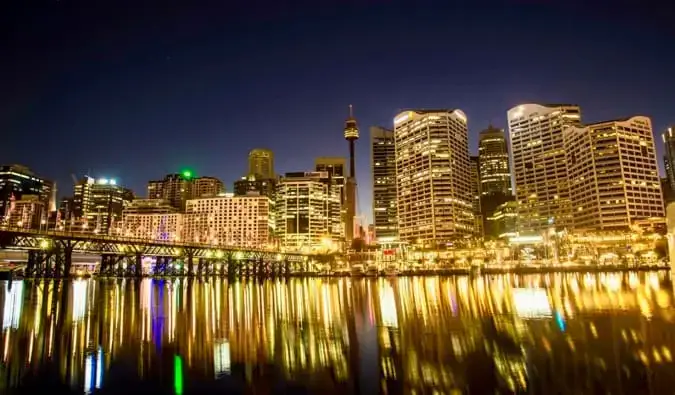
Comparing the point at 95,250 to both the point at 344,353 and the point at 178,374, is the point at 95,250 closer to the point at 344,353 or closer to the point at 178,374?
the point at 178,374

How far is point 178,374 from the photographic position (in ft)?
49.8

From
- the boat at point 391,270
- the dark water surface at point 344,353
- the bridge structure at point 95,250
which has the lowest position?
the boat at point 391,270

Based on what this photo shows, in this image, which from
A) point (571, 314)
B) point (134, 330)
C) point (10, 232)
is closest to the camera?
point (134, 330)

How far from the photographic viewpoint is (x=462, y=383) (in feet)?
44.1

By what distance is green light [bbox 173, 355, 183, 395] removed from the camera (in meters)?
13.5

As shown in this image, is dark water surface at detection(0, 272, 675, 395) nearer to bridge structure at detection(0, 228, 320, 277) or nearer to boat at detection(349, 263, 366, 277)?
bridge structure at detection(0, 228, 320, 277)

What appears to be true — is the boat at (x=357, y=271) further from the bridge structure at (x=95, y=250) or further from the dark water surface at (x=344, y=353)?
the dark water surface at (x=344, y=353)

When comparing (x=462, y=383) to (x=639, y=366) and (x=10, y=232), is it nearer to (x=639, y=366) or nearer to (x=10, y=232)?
(x=639, y=366)

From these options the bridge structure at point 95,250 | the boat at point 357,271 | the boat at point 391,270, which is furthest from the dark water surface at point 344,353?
the boat at point 391,270

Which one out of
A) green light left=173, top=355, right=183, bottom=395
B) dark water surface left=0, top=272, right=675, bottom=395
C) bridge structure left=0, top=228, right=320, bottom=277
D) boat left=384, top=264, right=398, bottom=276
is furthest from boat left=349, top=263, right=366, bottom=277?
green light left=173, top=355, right=183, bottom=395

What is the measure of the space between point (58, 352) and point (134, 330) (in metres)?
6.37

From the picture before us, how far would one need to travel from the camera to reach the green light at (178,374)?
13547 millimetres

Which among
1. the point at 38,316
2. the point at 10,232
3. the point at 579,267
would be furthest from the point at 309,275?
the point at 38,316

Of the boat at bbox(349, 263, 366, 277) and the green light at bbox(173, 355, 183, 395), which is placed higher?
the green light at bbox(173, 355, 183, 395)
